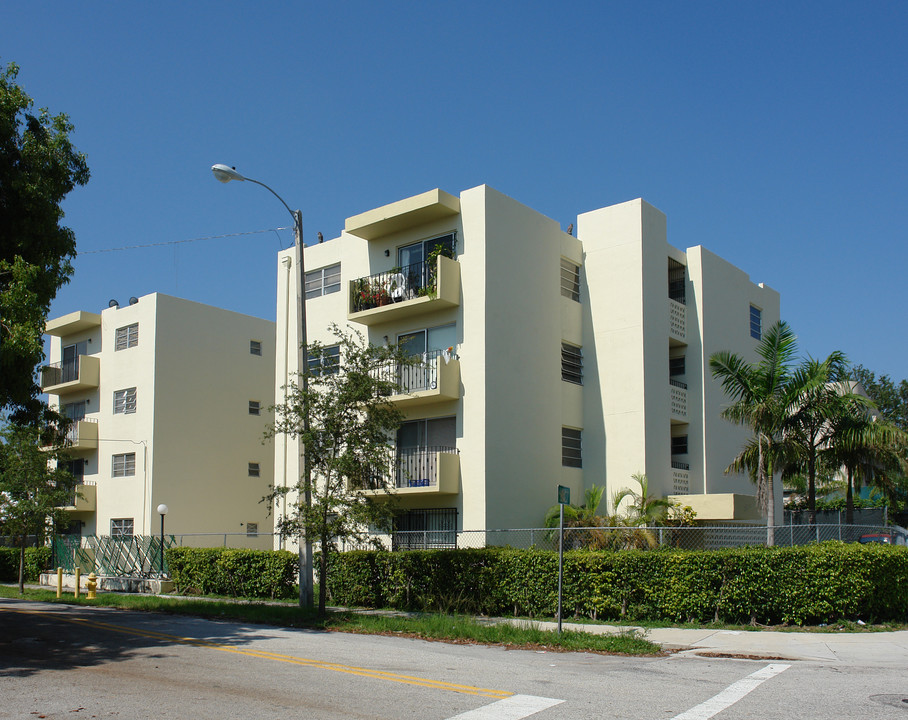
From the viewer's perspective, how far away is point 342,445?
17891 millimetres

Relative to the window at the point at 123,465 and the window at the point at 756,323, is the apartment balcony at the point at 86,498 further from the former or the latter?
the window at the point at 756,323

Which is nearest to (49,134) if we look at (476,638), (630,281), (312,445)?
(312,445)

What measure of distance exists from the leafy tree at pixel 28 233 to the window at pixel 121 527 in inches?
626

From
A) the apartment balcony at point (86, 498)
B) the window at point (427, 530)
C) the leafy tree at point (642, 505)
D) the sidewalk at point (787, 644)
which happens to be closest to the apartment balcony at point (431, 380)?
the window at point (427, 530)

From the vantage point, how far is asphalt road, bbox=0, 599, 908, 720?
8602 millimetres

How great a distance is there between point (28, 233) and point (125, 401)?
60.2 ft

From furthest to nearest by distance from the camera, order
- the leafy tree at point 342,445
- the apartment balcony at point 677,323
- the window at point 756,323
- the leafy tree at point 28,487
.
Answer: the window at point 756,323, the leafy tree at point 28,487, the apartment balcony at point 677,323, the leafy tree at point 342,445

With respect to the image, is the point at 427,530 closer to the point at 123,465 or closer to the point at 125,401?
the point at 123,465

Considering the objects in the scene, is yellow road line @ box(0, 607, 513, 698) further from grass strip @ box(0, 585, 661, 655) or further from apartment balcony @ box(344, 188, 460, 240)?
apartment balcony @ box(344, 188, 460, 240)

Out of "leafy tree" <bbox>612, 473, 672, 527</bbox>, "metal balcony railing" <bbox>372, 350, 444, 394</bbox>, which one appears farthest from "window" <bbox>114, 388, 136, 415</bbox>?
"leafy tree" <bbox>612, 473, 672, 527</bbox>

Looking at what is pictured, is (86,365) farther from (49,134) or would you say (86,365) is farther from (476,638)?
(476,638)

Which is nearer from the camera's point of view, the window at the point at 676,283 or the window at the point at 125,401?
the window at the point at 676,283

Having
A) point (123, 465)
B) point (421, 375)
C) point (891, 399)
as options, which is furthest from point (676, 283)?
point (891, 399)

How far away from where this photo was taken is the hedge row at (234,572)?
23.1m
